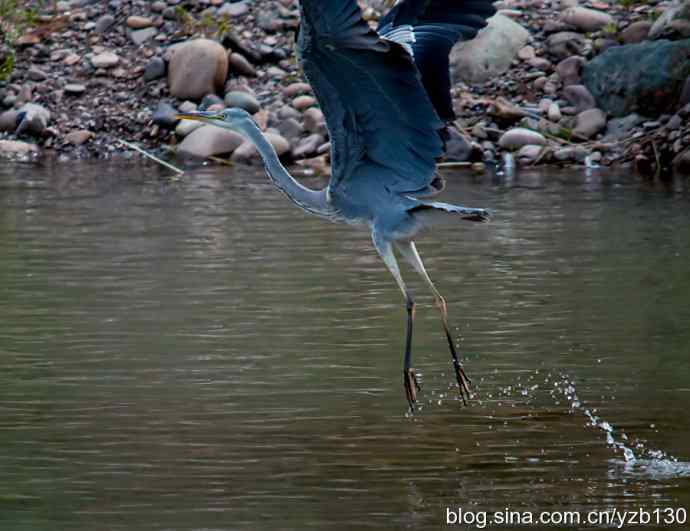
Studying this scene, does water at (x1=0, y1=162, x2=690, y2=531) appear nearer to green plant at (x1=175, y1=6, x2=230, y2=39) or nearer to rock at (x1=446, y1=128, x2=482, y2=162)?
rock at (x1=446, y1=128, x2=482, y2=162)

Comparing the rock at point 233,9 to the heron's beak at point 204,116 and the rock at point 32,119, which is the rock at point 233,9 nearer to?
the rock at point 32,119

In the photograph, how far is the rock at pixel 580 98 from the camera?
1917 centimetres

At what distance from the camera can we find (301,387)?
8414 millimetres

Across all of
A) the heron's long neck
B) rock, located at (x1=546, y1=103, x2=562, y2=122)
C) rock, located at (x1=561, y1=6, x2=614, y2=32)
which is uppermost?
the heron's long neck

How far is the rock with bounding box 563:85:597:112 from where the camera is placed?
1917cm

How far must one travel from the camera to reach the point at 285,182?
8234 mm

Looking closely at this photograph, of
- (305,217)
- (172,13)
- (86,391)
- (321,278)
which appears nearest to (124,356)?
(86,391)

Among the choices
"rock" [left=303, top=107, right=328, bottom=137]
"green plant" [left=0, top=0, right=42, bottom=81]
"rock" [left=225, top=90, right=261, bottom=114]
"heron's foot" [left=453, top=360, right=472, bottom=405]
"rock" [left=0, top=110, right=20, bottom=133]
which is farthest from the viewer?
"green plant" [left=0, top=0, right=42, bottom=81]

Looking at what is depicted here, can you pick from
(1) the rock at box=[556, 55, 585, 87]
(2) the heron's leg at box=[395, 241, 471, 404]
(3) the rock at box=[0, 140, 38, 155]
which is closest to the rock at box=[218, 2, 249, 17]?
(3) the rock at box=[0, 140, 38, 155]

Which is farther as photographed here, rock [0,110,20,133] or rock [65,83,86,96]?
rock [65,83,86,96]

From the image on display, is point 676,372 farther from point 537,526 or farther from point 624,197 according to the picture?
point 624,197

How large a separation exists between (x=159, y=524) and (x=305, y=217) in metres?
8.61

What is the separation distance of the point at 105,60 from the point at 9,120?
5.77 ft

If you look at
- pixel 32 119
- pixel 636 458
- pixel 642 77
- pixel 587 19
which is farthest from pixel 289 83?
pixel 636 458
